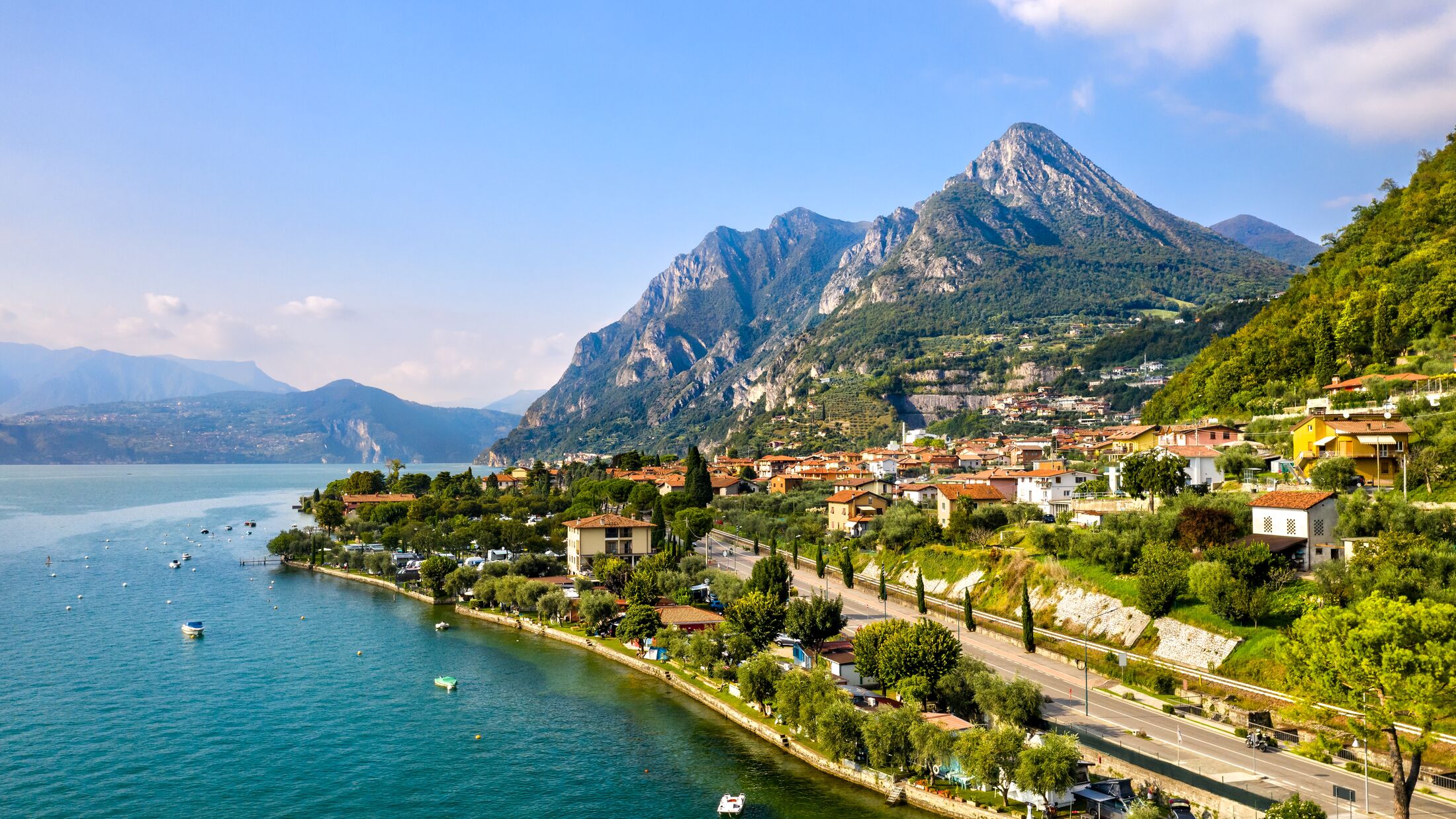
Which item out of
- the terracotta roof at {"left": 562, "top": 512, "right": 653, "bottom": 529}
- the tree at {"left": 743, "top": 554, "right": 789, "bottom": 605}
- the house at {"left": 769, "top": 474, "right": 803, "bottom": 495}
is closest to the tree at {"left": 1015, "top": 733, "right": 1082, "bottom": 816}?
the tree at {"left": 743, "top": 554, "right": 789, "bottom": 605}

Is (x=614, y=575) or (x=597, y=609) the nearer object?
(x=597, y=609)

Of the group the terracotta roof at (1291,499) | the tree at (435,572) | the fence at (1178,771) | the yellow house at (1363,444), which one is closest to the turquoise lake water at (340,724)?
the tree at (435,572)

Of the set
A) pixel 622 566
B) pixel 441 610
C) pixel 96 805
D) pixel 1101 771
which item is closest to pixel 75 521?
pixel 441 610

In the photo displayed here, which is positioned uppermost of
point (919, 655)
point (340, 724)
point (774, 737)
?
point (919, 655)

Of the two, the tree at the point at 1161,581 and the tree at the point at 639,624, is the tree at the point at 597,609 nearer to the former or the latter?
the tree at the point at 639,624

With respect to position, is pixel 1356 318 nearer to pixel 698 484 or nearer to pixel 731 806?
pixel 731 806

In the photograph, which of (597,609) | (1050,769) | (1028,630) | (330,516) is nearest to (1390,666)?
(1050,769)
